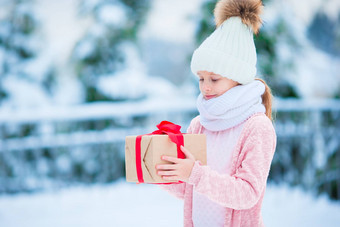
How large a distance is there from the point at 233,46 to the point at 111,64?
4.50 m

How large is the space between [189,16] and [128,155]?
441cm

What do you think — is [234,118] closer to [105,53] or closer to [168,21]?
[105,53]

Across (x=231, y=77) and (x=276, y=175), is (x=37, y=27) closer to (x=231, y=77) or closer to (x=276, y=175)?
(x=276, y=175)

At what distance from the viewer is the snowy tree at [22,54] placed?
552 cm

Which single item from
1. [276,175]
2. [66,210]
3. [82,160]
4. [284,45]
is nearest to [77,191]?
[66,210]

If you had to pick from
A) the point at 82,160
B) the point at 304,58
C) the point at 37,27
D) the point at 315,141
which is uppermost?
the point at 37,27

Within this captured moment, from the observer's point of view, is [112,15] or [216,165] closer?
[216,165]

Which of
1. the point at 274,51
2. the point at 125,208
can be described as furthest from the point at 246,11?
the point at 274,51

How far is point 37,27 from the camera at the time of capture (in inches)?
221

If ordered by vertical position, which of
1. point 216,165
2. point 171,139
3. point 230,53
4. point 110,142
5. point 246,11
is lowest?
point 110,142

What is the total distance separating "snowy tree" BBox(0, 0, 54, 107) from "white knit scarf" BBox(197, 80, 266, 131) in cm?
464

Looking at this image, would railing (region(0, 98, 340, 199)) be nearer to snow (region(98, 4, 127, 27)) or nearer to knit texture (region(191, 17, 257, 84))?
snow (region(98, 4, 127, 27))

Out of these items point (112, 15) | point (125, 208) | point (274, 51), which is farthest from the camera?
point (112, 15)

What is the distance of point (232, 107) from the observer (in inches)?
47.2
